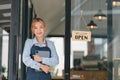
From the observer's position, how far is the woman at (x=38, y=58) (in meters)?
3.39

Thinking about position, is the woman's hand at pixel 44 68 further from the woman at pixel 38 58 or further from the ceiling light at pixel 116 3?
the ceiling light at pixel 116 3

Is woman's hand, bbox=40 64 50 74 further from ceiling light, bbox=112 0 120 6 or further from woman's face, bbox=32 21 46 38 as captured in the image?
ceiling light, bbox=112 0 120 6

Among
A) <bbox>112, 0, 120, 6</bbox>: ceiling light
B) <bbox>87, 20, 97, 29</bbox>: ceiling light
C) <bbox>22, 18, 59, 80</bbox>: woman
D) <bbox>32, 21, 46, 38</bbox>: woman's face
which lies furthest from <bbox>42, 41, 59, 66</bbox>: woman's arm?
<bbox>112, 0, 120, 6</bbox>: ceiling light

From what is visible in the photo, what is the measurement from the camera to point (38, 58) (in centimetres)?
341

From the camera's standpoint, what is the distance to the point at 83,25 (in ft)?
16.2

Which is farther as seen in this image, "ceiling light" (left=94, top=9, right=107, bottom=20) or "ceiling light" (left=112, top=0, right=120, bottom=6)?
"ceiling light" (left=112, top=0, right=120, bottom=6)

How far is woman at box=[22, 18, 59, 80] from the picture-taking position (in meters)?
3.39

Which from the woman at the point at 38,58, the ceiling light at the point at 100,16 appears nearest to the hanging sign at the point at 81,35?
the ceiling light at the point at 100,16

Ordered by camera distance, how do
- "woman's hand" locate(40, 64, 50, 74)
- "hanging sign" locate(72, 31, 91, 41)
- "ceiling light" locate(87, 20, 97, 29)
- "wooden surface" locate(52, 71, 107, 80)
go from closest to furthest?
"woman's hand" locate(40, 64, 50, 74) < "hanging sign" locate(72, 31, 91, 41) < "ceiling light" locate(87, 20, 97, 29) < "wooden surface" locate(52, 71, 107, 80)

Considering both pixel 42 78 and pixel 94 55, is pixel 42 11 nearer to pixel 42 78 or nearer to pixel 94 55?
pixel 94 55

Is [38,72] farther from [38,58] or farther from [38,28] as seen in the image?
[38,28]

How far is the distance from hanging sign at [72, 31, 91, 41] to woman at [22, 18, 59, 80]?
4.10 ft

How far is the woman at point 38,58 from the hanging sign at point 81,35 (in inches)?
49.3

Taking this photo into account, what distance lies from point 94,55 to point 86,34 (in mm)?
770
